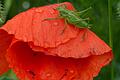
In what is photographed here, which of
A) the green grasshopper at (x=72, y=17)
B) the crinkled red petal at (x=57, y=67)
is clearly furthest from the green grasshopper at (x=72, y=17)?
the crinkled red petal at (x=57, y=67)

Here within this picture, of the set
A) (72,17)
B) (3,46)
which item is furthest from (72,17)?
(3,46)

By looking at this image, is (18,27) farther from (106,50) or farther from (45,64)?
(106,50)

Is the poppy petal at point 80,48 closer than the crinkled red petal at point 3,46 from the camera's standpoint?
Yes

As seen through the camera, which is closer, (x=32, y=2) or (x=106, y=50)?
(x=106, y=50)

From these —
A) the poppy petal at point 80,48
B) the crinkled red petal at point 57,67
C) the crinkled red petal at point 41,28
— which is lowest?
the crinkled red petal at point 57,67

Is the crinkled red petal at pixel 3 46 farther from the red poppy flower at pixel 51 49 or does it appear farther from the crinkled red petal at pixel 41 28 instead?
the crinkled red petal at pixel 41 28

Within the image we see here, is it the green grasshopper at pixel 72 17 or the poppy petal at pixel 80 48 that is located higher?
the green grasshopper at pixel 72 17

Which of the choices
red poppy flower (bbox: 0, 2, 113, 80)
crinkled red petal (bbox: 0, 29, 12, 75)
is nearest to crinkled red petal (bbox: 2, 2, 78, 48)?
red poppy flower (bbox: 0, 2, 113, 80)

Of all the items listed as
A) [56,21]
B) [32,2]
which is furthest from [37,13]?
[32,2]
